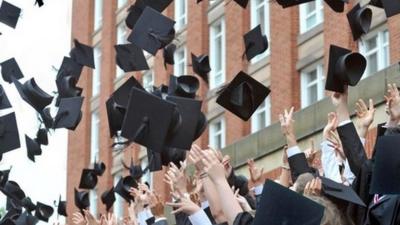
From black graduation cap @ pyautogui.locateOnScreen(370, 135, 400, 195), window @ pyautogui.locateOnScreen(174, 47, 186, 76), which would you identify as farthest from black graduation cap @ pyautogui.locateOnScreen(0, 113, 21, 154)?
window @ pyautogui.locateOnScreen(174, 47, 186, 76)

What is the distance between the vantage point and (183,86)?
9234 mm

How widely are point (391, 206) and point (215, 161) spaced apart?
1.00 m

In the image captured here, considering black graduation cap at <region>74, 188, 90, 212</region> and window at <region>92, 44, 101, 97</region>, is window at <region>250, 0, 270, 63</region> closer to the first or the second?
black graduation cap at <region>74, 188, 90, 212</region>

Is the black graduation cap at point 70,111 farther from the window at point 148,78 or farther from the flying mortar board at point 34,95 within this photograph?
the window at point 148,78

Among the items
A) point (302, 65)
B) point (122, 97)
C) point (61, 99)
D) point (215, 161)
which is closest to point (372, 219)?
point (215, 161)

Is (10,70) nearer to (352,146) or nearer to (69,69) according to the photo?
(69,69)

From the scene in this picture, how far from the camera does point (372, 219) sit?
5.14 metres

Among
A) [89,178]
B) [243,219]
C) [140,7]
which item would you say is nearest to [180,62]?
[89,178]

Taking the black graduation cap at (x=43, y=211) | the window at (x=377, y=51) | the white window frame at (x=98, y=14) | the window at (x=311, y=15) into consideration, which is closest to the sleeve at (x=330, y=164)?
the black graduation cap at (x=43, y=211)

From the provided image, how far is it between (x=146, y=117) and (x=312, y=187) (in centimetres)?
276

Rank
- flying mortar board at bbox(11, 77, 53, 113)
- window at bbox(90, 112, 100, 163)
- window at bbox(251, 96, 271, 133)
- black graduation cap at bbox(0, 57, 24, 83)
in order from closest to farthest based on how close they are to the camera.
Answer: flying mortar board at bbox(11, 77, 53, 113) < black graduation cap at bbox(0, 57, 24, 83) < window at bbox(251, 96, 271, 133) < window at bbox(90, 112, 100, 163)

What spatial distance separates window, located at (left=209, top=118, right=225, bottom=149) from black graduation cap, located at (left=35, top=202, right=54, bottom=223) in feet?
28.8

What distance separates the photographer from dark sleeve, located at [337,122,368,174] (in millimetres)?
5906

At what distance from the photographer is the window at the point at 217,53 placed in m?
20.9
